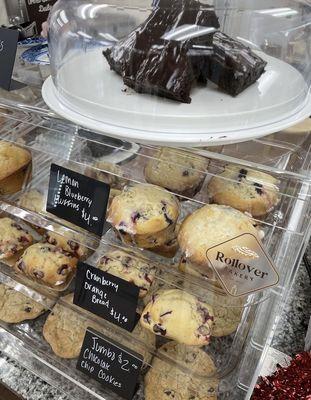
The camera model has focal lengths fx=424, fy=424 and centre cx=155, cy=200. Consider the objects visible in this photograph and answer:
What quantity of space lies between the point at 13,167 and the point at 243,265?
64 cm

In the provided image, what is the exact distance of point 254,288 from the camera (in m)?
0.64

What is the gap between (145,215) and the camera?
784mm

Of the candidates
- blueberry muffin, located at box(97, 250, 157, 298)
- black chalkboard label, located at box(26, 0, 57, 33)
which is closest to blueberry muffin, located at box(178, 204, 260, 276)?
blueberry muffin, located at box(97, 250, 157, 298)

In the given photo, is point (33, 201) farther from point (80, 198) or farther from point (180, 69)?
point (180, 69)

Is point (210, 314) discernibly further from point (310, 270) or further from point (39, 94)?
point (39, 94)

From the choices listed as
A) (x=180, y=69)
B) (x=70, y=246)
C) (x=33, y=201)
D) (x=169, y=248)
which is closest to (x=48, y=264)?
(x=70, y=246)

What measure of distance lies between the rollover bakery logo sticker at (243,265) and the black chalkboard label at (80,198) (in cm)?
22

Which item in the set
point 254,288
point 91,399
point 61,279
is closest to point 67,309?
point 61,279

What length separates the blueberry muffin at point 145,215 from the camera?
0.78 m

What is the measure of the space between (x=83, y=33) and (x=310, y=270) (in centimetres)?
82

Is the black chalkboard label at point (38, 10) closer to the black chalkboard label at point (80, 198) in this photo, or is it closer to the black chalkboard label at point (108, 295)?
the black chalkboard label at point (80, 198)

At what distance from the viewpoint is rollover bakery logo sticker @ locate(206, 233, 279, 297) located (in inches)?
24.4

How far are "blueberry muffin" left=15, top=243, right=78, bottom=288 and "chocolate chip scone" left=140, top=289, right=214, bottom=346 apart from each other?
0.23 m

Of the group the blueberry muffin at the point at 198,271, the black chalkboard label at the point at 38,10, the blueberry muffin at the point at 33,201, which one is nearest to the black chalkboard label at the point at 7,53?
the blueberry muffin at the point at 33,201
